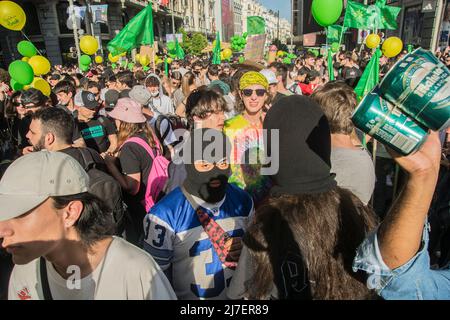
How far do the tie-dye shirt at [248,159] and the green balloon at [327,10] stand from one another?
312cm

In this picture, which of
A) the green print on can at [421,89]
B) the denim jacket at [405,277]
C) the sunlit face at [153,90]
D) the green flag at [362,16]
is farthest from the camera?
the green flag at [362,16]

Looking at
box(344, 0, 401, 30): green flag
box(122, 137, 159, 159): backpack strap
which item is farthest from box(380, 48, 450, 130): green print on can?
box(344, 0, 401, 30): green flag

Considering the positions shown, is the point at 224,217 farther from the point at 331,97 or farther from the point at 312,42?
the point at 312,42

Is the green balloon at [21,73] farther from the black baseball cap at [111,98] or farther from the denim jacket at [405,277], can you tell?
the denim jacket at [405,277]

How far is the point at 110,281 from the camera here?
1309 mm

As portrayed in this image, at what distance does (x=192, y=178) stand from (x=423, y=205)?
1.26 metres

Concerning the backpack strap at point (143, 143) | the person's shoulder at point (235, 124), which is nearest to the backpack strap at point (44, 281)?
the backpack strap at point (143, 143)

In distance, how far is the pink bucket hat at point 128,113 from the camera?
3.09 meters

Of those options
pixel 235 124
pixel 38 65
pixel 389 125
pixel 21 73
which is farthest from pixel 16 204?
pixel 38 65

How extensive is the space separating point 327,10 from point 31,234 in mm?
5255

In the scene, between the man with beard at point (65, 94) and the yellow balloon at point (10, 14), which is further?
the yellow balloon at point (10, 14)

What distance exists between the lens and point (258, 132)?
299 cm

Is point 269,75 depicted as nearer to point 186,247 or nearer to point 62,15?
point 186,247

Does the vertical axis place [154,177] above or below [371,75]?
below
